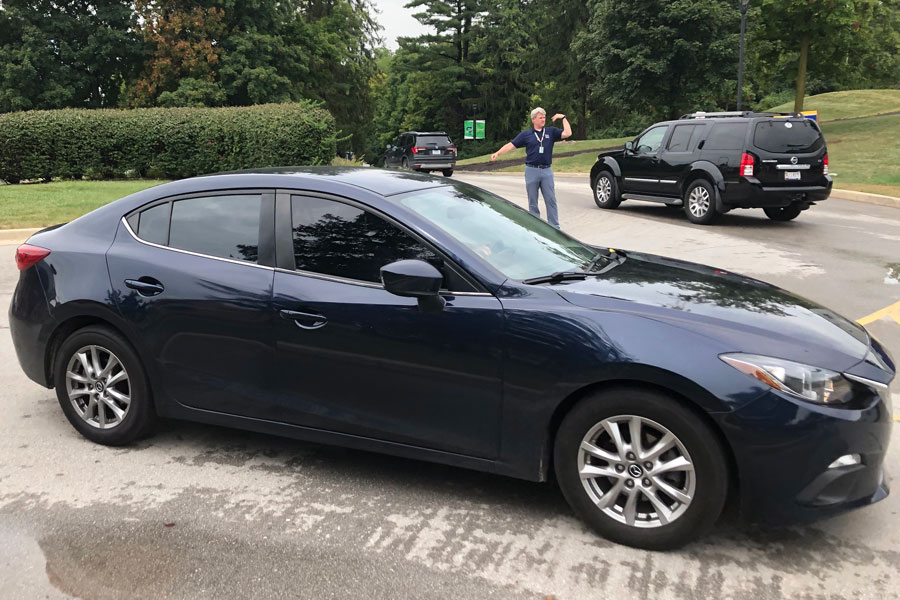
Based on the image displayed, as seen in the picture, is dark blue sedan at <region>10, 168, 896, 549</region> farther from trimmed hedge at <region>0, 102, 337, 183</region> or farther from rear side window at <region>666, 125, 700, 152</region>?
trimmed hedge at <region>0, 102, 337, 183</region>

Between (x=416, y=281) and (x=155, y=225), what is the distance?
178 centimetres

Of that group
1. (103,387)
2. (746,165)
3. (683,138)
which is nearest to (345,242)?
(103,387)

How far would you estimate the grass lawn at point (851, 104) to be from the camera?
47.8m

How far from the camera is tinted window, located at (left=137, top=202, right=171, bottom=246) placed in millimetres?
4309

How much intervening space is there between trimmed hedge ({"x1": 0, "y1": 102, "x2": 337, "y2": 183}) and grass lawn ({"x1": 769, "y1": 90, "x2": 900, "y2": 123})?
1431 inches

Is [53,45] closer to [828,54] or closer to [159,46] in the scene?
[159,46]

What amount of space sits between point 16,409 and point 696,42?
121ft

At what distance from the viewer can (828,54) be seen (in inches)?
1453

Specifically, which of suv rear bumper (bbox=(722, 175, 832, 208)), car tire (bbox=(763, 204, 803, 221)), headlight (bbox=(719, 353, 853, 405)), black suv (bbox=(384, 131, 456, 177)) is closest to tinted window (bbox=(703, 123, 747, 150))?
suv rear bumper (bbox=(722, 175, 832, 208))

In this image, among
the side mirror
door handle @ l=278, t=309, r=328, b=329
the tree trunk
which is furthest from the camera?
the tree trunk

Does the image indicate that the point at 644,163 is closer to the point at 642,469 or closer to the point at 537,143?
the point at 537,143

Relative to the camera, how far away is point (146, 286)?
13.7 feet

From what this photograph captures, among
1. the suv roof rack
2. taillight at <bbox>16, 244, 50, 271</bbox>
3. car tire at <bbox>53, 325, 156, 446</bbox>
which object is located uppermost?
the suv roof rack

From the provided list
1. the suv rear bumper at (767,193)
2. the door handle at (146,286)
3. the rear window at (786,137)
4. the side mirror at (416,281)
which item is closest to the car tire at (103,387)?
the door handle at (146,286)
